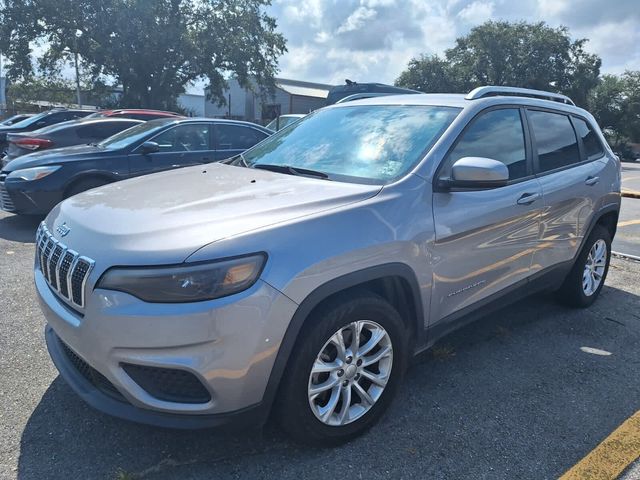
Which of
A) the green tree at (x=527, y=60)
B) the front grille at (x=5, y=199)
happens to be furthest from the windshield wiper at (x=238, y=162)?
the green tree at (x=527, y=60)

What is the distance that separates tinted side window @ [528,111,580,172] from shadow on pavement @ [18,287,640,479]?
56.0 inches

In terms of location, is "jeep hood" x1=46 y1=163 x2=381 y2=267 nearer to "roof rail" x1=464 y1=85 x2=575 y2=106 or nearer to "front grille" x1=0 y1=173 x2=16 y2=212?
"roof rail" x1=464 y1=85 x2=575 y2=106

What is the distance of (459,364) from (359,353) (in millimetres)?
1237

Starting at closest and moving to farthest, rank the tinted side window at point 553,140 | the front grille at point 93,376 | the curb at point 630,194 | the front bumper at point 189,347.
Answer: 1. the front bumper at point 189,347
2. the front grille at point 93,376
3. the tinted side window at point 553,140
4. the curb at point 630,194

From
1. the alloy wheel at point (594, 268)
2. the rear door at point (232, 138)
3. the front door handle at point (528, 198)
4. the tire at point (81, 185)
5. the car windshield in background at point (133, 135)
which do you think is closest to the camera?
the front door handle at point (528, 198)

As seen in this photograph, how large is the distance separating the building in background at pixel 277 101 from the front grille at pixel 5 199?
2885 cm

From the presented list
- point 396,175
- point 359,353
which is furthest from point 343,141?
point 359,353

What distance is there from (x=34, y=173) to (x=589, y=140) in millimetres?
6262

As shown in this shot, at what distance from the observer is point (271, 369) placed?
7.02 feet

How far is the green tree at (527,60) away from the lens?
127ft

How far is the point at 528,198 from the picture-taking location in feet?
11.2

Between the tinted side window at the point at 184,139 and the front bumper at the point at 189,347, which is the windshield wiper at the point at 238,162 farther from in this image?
the tinted side window at the point at 184,139

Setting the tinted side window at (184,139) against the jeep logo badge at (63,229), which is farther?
the tinted side window at (184,139)

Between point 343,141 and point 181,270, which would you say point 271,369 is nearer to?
point 181,270
